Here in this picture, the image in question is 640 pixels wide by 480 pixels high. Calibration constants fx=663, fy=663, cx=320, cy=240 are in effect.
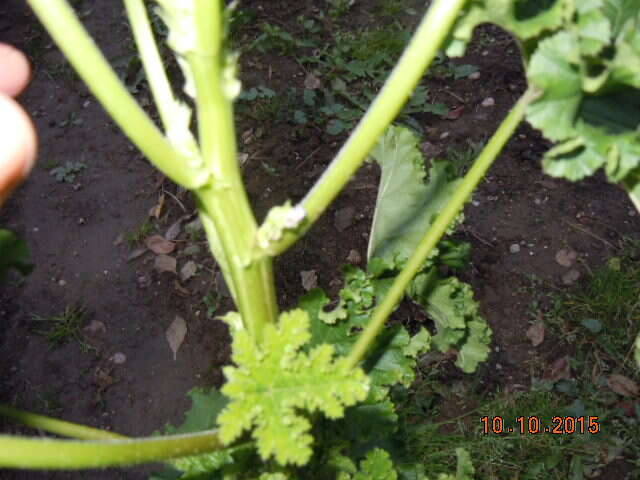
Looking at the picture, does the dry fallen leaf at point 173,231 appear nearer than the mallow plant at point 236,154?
No

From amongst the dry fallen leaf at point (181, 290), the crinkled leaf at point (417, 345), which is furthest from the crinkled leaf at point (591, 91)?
the dry fallen leaf at point (181, 290)

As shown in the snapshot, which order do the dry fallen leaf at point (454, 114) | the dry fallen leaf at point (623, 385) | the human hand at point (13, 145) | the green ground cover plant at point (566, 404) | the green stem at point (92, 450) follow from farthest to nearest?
the dry fallen leaf at point (454, 114) < the dry fallen leaf at point (623, 385) < the green ground cover plant at point (566, 404) < the human hand at point (13, 145) < the green stem at point (92, 450)

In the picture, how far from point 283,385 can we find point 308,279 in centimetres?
239

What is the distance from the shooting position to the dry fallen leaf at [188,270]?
12.2ft

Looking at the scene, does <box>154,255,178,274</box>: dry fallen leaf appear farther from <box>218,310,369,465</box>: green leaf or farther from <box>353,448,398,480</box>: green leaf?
<box>218,310,369,465</box>: green leaf

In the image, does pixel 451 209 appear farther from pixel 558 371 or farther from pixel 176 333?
pixel 176 333

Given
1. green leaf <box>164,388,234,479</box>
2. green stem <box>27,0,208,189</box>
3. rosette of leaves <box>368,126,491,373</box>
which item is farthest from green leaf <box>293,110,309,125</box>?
green stem <box>27,0,208,189</box>

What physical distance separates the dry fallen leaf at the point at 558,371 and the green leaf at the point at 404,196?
1572 mm

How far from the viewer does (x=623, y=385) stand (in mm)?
3057

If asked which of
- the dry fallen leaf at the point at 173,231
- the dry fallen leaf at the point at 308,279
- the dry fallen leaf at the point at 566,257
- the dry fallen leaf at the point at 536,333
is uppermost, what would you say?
the dry fallen leaf at the point at 173,231

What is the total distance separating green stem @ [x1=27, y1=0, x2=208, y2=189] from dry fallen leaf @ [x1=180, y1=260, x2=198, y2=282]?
2.80 metres

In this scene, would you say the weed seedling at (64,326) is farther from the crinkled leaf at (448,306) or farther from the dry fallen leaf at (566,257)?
the dry fallen leaf at (566,257)

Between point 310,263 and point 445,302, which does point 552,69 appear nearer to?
point 445,302
